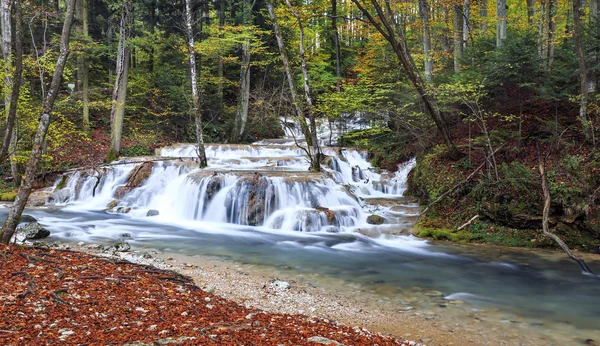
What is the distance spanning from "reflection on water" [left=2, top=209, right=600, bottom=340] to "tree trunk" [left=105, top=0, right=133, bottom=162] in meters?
5.54

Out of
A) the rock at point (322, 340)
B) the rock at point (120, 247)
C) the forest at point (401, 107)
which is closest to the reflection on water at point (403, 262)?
the rock at point (120, 247)

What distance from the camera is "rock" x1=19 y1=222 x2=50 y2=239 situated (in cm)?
888

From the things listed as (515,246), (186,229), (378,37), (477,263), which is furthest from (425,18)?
(186,229)

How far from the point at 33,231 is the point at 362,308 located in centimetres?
794

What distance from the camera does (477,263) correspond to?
8164 mm

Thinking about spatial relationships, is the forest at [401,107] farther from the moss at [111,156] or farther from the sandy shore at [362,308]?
the sandy shore at [362,308]

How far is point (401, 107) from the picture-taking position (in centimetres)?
1480

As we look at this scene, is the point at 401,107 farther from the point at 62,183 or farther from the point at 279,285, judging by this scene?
the point at 62,183

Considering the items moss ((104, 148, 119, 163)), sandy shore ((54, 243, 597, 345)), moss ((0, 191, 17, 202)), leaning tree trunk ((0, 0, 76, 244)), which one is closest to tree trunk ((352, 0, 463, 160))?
sandy shore ((54, 243, 597, 345))

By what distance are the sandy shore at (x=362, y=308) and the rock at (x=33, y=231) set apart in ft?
11.2

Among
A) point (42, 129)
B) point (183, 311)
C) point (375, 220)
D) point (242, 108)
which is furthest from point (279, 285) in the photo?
point (242, 108)

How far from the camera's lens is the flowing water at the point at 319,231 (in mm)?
6277

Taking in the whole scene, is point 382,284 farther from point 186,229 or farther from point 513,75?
point 513,75

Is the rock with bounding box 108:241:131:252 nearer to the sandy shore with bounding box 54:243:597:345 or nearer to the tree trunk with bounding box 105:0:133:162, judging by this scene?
the sandy shore with bounding box 54:243:597:345
